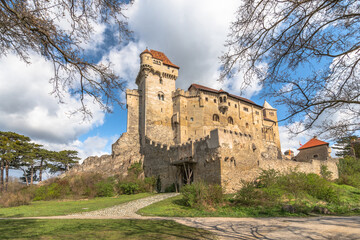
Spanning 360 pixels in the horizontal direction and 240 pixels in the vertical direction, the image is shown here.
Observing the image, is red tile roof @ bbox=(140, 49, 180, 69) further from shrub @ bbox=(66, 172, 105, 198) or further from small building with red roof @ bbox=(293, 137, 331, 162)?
small building with red roof @ bbox=(293, 137, 331, 162)

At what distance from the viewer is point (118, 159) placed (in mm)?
32281

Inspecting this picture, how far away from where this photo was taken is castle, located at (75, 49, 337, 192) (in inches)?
709

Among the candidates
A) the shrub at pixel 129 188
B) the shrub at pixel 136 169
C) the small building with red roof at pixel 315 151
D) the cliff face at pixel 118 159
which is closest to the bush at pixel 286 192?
the shrub at pixel 129 188

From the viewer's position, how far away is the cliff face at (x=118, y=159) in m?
30.6

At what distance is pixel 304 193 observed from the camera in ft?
46.7

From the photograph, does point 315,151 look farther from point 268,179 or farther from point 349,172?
point 268,179

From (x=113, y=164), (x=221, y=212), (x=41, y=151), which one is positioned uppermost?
(x=41, y=151)

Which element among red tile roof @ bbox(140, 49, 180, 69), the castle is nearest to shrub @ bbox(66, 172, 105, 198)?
the castle

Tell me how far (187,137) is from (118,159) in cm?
1221

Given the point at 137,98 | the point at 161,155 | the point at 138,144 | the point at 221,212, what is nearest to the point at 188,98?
the point at 137,98

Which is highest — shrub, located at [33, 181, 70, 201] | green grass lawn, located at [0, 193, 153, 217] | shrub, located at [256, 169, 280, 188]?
shrub, located at [256, 169, 280, 188]

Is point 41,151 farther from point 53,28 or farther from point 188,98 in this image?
point 53,28

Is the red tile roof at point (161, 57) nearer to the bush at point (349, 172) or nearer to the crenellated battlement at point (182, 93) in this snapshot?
the crenellated battlement at point (182, 93)

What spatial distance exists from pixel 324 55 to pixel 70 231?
860cm
